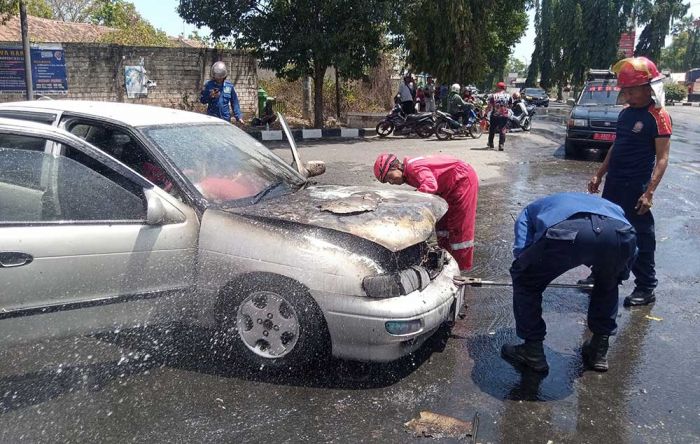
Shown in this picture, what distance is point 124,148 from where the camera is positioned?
3744mm

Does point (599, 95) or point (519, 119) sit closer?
point (599, 95)

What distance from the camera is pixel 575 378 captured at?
3.52 metres

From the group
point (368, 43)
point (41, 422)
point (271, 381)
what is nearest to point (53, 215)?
point (41, 422)

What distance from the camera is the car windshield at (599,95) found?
1343 cm

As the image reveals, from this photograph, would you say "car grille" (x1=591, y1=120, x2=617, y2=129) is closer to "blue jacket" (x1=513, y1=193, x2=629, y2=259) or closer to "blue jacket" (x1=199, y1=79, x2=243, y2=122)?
"blue jacket" (x1=199, y1=79, x2=243, y2=122)

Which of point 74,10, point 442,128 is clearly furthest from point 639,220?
point 74,10

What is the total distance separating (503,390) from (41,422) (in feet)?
8.13

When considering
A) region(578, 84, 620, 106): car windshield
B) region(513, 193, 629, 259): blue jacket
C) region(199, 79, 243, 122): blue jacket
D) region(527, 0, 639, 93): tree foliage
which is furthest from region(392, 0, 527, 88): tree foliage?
region(527, 0, 639, 93): tree foliage

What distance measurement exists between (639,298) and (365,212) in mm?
2569

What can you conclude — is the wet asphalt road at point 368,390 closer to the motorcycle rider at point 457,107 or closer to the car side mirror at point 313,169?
the car side mirror at point 313,169

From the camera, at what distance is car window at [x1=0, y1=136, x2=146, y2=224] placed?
131 inches

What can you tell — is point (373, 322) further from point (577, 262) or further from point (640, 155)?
point (640, 155)

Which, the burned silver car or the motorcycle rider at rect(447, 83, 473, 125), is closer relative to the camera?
the burned silver car

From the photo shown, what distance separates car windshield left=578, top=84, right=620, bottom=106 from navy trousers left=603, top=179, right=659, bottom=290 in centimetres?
977
